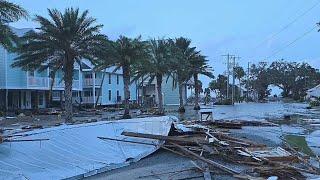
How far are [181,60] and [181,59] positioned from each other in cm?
20

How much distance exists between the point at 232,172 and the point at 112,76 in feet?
232

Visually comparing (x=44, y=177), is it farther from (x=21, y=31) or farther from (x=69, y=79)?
(x=21, y=31)

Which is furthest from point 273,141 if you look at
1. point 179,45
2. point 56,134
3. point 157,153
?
point 179,45

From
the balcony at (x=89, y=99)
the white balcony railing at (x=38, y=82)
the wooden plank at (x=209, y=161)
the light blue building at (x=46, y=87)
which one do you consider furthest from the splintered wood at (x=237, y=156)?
the balcony at (x=89, y=99)

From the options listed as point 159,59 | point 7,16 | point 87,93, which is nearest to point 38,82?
point 159,59

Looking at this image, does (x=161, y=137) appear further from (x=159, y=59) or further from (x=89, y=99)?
(x=89, y=99)

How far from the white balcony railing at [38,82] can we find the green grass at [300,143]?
3614cm

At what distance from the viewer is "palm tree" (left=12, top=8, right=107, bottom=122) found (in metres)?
35.1

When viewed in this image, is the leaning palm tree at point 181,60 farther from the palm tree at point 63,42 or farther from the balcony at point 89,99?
the palm tree at point 63,42

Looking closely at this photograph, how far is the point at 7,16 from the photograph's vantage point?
2366 centimetres

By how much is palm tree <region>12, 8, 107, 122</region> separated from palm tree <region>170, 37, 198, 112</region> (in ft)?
70.9

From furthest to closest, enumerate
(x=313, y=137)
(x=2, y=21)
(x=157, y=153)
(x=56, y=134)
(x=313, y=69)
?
(x=313, y=69) → (x=313, y=137) → (x=2, y=21) → (x=157, y=153) → (x=56, y=134)

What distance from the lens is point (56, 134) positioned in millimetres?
17562

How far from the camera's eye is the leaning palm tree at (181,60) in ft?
195
